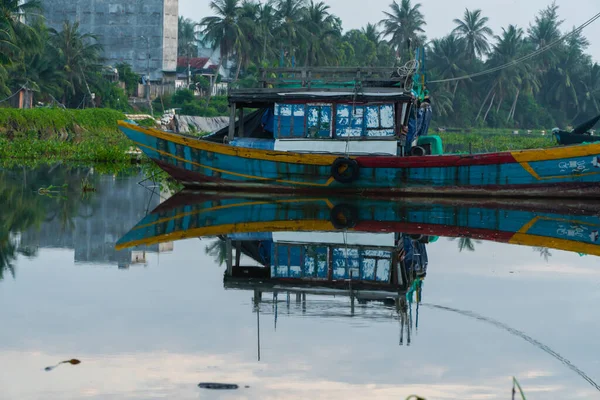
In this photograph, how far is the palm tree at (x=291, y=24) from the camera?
2675 inches

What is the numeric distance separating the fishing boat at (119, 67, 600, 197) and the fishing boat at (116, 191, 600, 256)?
37 cm

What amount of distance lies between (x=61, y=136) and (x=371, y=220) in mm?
29459

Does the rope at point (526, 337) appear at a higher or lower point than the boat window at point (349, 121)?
lower

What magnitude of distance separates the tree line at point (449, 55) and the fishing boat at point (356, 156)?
143 feet

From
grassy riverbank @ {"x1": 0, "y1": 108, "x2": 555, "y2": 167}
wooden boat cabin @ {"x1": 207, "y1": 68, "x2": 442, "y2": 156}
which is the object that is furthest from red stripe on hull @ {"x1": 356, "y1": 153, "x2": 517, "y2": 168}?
grassy riverbank @ {"x1": 0, "y1": 108, "x2": 555, "y2": 167}

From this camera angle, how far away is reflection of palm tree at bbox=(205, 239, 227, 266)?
1217cm

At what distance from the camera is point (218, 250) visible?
12.9 m

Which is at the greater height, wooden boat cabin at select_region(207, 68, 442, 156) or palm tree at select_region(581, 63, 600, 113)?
palm tree at select_region(581, 63, 600, 113)

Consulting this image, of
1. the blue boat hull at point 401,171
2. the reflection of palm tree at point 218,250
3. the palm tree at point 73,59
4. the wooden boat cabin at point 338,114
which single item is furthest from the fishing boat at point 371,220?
Result: the palm tree at point 73,59

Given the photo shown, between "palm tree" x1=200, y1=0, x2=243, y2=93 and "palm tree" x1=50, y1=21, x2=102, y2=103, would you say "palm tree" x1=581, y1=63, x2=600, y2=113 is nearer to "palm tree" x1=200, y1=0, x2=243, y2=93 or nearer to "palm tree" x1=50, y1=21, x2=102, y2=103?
"palm tree" x1=200, y1=0, x2=243, y2=93

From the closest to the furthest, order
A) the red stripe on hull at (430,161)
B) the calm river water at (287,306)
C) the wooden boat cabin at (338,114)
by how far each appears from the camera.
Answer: the calm river water at (287,306), the red stripe on hull at (430,161), the wooden boat cabin at (338,114)

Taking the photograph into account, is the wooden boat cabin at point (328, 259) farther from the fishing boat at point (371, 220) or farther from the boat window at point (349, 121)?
the boat window at point (349, 121)

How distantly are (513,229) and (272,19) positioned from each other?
56.0 m

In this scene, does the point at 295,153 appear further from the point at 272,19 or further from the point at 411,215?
the point at 272,19
